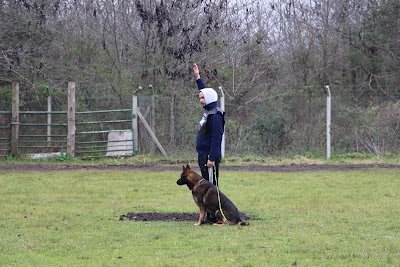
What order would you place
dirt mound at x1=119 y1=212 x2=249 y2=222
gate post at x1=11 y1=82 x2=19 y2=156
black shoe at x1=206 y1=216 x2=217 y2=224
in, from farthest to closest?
gate post at x1=11 y1=82 x2=19 y2=156 → dirt mound at x1=119 y1=212 x2=249 y2=222 → black shoe at x1=206 y1=216 x2=217 y2=224

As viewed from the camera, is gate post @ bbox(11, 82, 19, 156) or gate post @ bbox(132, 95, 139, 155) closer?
gate post @ bbox(11, 82, 19, 156)

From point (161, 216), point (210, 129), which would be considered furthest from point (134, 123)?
point (210, 129)

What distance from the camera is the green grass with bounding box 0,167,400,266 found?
795 cm

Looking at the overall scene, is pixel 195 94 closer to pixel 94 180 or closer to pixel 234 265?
pixel 94 180

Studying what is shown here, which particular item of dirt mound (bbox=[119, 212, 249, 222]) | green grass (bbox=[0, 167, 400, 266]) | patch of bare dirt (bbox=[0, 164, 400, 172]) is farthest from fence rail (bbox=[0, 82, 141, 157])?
dirt mound (bbox=[119, 212, 249, 222])

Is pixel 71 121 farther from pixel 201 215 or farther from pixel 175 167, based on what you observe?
pixel 201 215

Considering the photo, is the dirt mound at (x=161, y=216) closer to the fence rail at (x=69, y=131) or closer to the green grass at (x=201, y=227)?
the green grass at (x=201, y=227)

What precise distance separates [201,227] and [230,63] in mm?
17134

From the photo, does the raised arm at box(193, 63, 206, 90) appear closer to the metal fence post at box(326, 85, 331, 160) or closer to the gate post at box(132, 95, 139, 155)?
the metal fence post at box(326, 85, 331, 160)

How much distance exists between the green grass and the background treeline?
4755mm

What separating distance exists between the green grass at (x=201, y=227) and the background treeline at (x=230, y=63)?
475 cm

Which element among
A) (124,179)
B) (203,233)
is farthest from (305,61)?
(203,233)

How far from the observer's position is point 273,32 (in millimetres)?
32375

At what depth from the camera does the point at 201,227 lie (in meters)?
10.6
